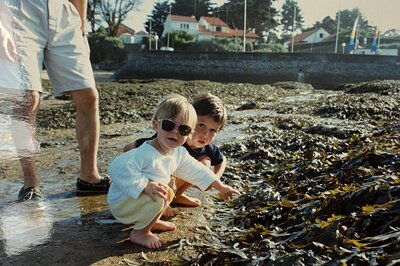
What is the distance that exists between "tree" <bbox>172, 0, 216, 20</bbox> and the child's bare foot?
2775 inches

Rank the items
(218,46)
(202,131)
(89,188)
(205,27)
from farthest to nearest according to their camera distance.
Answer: (205,27) < (218,46) < (89,188) < (202,131)

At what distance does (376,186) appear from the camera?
223 centimetres

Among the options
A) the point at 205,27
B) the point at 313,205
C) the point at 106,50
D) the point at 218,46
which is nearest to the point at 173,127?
the point at 313,205

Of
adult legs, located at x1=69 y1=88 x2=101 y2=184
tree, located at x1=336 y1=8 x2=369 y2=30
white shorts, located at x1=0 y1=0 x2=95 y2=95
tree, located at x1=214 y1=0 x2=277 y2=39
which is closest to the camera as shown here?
white shorts, located at x1=0 y1=0 x2=95 y2=95

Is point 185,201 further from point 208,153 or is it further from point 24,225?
point 24,225

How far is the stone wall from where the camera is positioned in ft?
95.6

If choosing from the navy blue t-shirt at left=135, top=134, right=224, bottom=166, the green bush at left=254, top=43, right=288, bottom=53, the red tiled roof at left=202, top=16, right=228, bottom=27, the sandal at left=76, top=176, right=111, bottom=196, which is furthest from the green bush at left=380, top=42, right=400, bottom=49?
the sandal at left=76, top=176, right=111, bottom=196

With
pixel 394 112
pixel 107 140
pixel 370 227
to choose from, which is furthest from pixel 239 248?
pixel 394 112

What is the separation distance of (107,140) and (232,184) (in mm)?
2577

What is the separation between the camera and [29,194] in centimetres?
288

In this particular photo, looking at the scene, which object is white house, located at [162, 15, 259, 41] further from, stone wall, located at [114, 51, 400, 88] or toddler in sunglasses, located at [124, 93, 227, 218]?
toddler in sunglasses, located at [124, 93, 227, 218]

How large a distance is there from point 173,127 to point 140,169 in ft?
0.94

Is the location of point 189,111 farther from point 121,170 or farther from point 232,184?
point 232,184

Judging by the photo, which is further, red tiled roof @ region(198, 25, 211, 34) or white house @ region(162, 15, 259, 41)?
red tiled roof @ region(198, 25, 211, 34)
